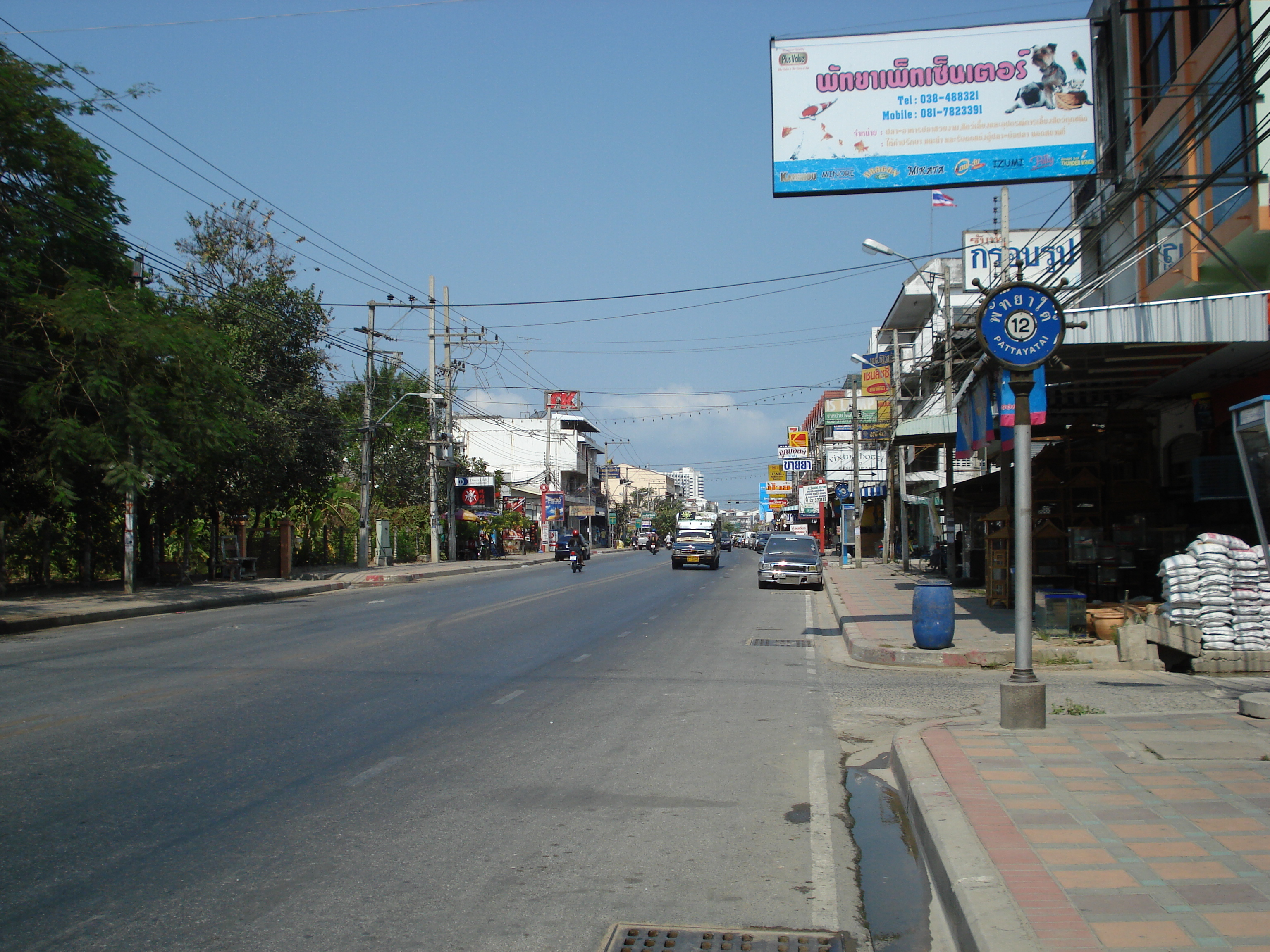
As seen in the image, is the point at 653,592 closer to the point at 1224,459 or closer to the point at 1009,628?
the point at 1009,628

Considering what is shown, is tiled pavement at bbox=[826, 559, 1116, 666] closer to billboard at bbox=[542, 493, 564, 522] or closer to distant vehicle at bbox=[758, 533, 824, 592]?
distant vehicle at bbox=[758, 533, 824, 592]

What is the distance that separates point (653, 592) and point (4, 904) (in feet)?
78.6

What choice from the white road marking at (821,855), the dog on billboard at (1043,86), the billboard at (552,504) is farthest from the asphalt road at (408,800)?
the billboard at (552,504)

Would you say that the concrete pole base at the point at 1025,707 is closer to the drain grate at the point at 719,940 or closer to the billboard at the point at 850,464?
the drain grate at the point at 719,940

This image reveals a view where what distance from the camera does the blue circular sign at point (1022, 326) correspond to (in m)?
8.17

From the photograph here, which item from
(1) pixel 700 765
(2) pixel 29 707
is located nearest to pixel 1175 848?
(1) pixel 700 765

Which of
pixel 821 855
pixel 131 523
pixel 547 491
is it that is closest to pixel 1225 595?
pixel 821 855

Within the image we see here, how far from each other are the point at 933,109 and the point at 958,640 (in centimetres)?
759

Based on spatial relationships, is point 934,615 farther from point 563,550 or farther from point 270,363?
point 563,550

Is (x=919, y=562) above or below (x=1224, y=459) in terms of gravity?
below

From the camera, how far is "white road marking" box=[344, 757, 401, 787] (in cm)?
687

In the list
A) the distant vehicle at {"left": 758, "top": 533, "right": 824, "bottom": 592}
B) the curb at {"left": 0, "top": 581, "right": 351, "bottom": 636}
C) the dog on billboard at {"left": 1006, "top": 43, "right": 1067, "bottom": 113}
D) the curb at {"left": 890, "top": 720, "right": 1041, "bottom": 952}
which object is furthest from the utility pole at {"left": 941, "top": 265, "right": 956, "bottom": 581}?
the curb at {"left": 0, "top": 581, "right": 351, "bottom": 636}

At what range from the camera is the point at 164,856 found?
5273 millimetres

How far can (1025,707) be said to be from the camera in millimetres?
7957
